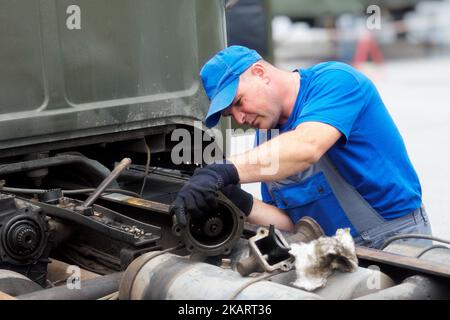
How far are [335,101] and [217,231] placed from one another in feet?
2.25

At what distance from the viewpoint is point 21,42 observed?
3299 mm

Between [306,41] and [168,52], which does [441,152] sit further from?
[306,41]

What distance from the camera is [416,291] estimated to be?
2277mm

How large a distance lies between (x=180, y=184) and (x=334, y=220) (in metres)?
1.11

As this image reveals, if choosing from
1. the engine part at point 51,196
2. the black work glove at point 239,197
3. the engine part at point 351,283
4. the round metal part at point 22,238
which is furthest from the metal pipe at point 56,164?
the engine part at point 351,283

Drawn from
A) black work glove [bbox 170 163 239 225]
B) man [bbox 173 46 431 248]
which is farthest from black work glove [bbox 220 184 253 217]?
black work glove [bbox 170 163 239 225]

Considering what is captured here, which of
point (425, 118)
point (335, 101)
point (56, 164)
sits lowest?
point (425, 118)

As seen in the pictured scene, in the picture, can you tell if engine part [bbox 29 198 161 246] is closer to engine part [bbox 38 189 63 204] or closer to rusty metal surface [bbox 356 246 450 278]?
engine part [bbox 38 189 63 204]

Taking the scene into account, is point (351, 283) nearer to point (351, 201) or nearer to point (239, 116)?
point (351, 201)

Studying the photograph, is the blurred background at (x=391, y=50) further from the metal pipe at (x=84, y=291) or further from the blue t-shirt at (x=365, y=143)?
the metal pipe at (x=84, y=291)

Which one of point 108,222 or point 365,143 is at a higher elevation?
point 365,143

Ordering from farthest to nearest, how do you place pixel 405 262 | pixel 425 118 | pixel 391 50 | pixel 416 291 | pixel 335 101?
pixel 391 50 → pixel 425 118 → pixel 335 101 → pixel 405 262 → pixel 416 291

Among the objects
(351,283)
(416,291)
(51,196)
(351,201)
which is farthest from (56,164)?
(416,291)
